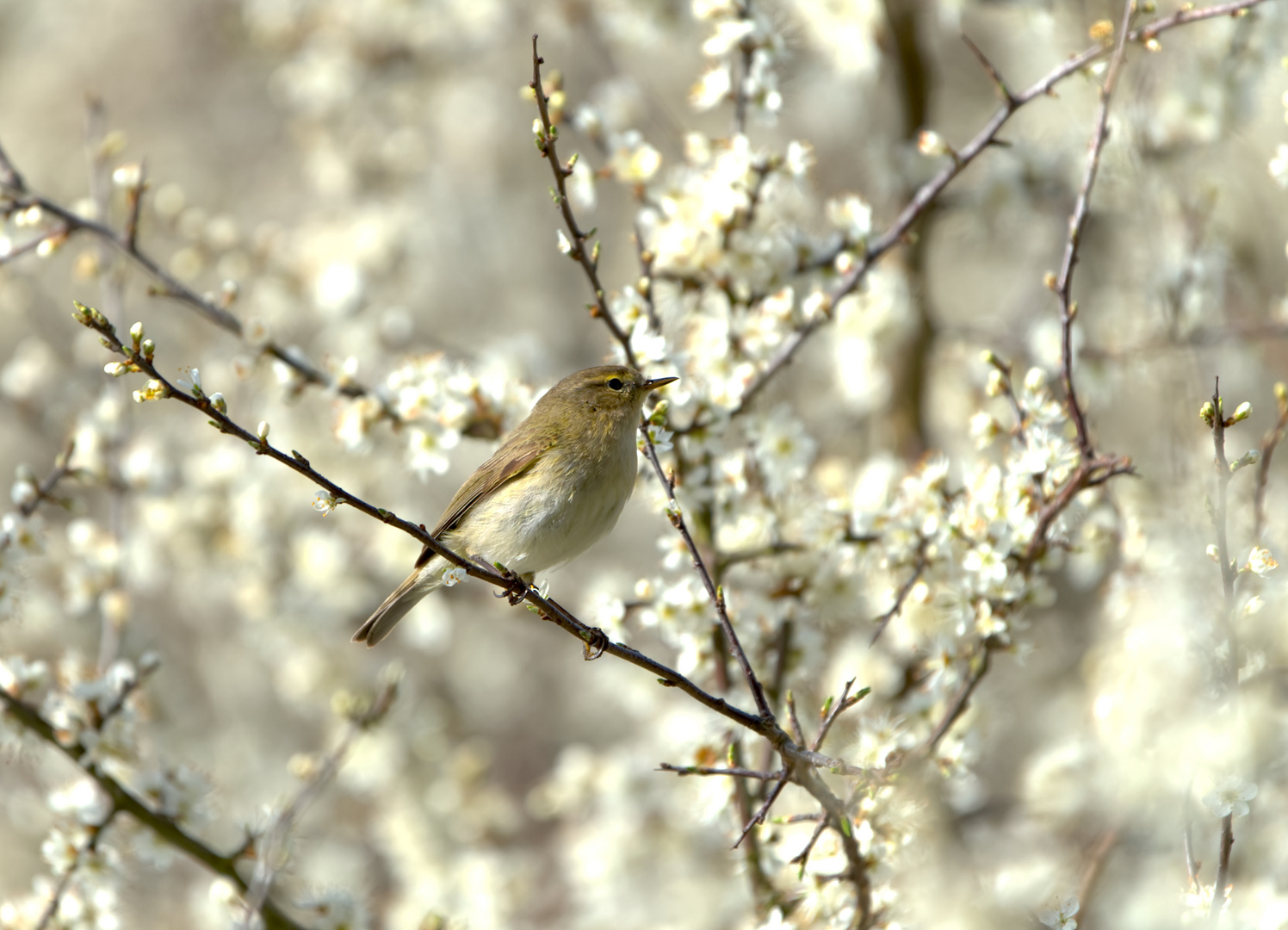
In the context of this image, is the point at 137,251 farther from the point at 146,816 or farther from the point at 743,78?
the point at 743,78

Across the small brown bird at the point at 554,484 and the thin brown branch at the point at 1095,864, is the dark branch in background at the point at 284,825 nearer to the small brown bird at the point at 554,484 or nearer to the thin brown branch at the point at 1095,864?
the small brown bird at the point at 554,484

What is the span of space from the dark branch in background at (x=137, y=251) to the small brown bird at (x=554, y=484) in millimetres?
458

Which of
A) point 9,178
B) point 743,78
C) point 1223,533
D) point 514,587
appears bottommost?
point 514,587

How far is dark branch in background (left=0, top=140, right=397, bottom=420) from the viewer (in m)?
3.64

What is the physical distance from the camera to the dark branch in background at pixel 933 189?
10.7 ft

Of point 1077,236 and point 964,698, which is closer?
point 1077,236

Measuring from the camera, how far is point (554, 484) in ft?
11.7

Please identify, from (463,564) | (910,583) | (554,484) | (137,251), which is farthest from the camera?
(137,251)

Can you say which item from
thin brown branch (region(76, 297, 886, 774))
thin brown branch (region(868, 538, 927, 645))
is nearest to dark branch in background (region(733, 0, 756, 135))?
thin brown branch (region(868, 538, 927, 645))

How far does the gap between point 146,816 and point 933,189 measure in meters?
3.06

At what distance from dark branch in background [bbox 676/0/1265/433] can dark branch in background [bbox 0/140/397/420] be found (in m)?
1.25

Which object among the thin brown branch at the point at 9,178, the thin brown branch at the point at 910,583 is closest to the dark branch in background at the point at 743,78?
the thin brown branch at the point at 910,583

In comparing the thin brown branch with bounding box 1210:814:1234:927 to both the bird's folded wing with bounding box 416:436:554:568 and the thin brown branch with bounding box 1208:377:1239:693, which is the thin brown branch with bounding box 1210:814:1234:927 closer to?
the thin brown branch with bounding box 1208:377:1239:693

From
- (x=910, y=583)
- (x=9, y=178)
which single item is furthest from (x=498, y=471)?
(x=9, y=178)
